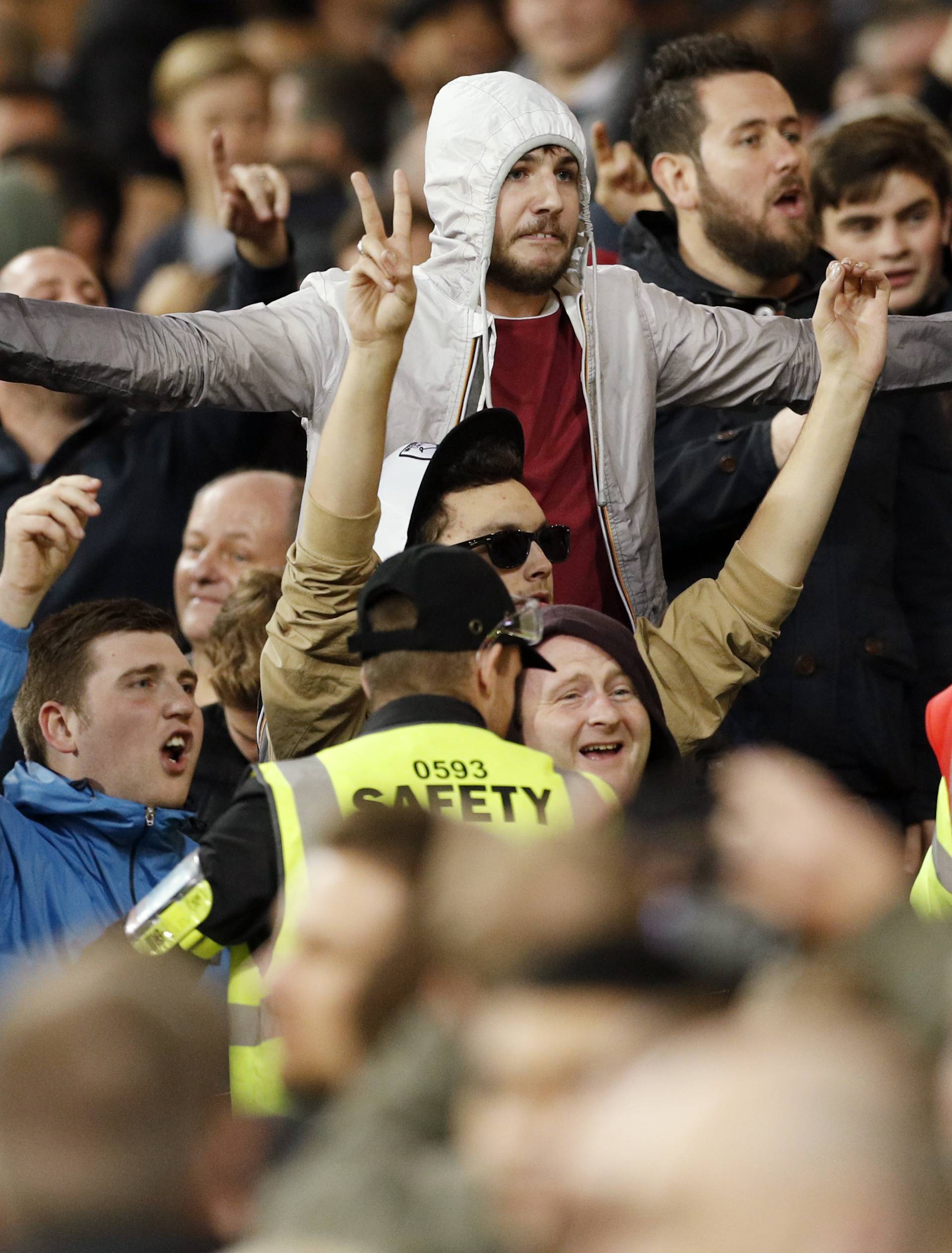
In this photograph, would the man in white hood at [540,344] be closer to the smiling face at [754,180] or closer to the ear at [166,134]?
the smiling face at [754,180]

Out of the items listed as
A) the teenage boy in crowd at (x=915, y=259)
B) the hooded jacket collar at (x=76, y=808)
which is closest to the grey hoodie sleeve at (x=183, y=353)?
the hooded jacket collar at (x=76, y=808)

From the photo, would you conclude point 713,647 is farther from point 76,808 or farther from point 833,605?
point 76,808

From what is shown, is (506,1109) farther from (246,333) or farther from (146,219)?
(146,219)

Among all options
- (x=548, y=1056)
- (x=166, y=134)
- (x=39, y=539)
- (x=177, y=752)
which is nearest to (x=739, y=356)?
(x=177, y=752)

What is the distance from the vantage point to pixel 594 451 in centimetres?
420

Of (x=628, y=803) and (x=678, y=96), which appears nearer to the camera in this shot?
(x=628, y=803)

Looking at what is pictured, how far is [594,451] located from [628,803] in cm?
136

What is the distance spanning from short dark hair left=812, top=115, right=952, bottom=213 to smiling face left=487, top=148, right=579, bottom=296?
1376 mm

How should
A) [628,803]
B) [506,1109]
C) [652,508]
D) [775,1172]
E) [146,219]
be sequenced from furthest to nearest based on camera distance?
1. [146,219]
2. [652,508]
3. [628,803]
4. [506,1109]
5. [775,1172]

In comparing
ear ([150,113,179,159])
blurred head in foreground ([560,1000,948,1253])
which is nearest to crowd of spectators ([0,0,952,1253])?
blurred head in foreground ([560,1000,948,1253])

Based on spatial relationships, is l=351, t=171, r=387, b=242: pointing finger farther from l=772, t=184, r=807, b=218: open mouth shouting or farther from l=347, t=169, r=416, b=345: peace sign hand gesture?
l=772, t=184, r=807, b=218: open mouth shouting

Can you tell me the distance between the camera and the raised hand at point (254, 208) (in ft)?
16.1

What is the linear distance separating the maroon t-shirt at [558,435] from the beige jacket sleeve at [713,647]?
18cm

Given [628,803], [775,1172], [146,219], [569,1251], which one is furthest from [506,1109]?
[146,219]
